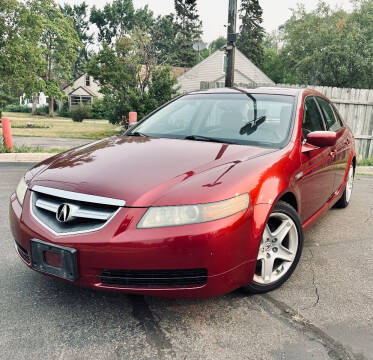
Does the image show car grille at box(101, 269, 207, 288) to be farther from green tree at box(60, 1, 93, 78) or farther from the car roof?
green tree at box(60, 1, 93, 78)

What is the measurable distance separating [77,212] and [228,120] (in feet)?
5.71

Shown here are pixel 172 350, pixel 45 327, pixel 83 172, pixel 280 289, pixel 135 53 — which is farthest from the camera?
pixel 135 53

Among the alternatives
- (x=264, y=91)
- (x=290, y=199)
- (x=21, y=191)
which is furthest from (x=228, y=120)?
(x=21, y=191)

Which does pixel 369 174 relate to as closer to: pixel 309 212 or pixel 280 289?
pixel 309 212

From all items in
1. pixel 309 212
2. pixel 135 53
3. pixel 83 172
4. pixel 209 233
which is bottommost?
pixel 309 212

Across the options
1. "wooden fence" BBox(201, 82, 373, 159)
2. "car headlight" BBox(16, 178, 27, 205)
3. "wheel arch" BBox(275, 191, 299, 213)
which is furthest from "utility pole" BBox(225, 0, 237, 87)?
"car headlight" BBox(16, 178, 27, 205)

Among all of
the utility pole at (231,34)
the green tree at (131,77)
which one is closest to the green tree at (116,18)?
the green tree at (131,77)

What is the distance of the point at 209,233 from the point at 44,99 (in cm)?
6630

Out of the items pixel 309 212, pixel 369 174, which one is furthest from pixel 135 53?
pixel 309 212

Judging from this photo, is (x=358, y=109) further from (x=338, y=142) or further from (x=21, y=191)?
(x=21, y=191)

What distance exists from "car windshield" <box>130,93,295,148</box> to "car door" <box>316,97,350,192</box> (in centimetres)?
86

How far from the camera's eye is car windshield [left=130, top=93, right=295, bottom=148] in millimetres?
3186

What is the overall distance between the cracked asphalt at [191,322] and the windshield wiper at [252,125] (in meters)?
1.23

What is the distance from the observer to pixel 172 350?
2119mm
